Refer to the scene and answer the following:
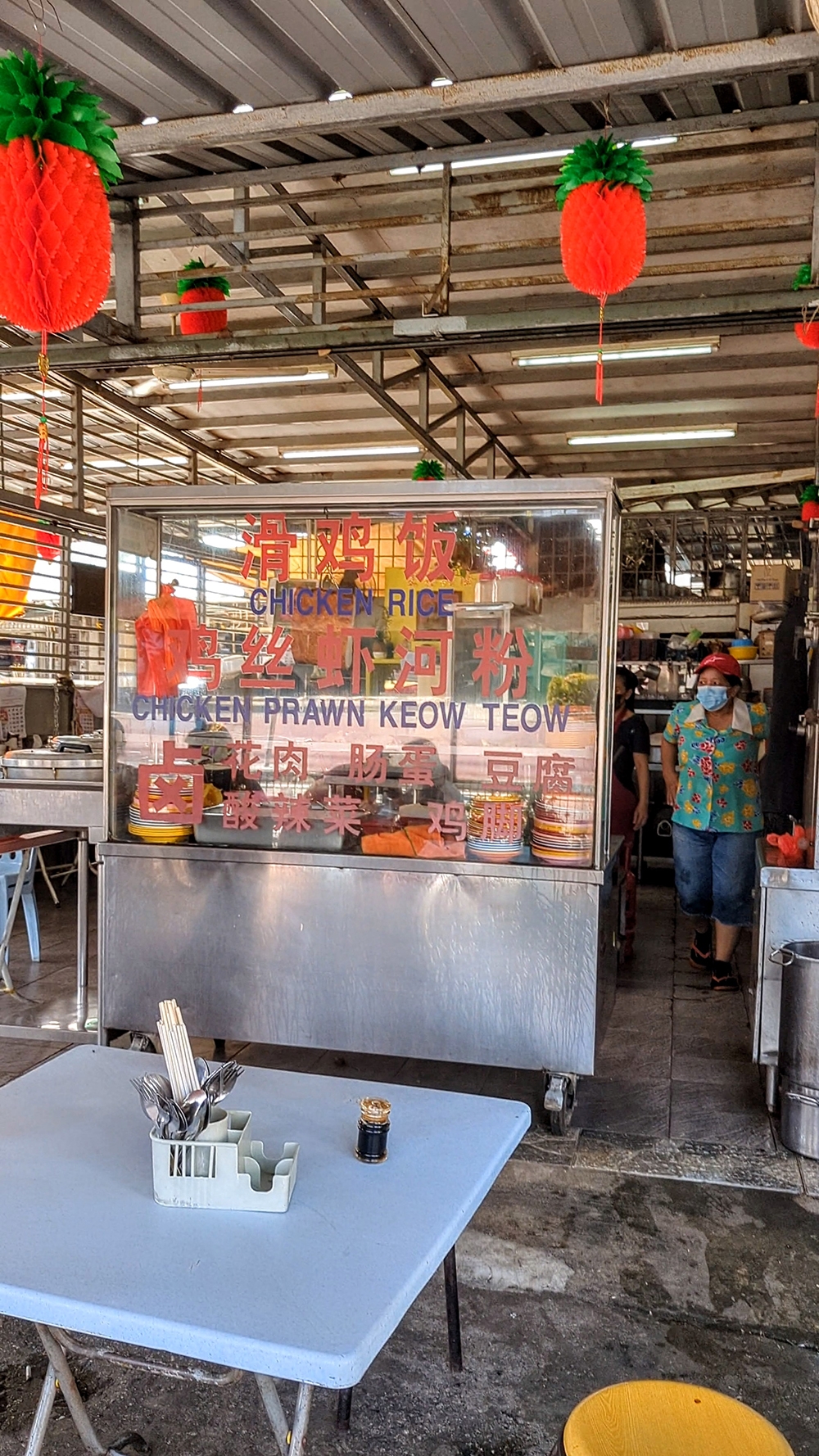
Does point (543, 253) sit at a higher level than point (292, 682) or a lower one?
higher

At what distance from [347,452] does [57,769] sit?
6.21m

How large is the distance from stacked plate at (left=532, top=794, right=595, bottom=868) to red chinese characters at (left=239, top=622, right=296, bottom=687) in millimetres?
1082

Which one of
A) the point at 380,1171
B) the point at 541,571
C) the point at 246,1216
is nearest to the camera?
the point at 246,1216

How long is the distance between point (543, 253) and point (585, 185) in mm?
2478

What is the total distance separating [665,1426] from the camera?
131 centimetres

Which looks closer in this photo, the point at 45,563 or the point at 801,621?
the point at 801,621

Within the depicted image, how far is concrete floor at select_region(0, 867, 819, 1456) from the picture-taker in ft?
7.11

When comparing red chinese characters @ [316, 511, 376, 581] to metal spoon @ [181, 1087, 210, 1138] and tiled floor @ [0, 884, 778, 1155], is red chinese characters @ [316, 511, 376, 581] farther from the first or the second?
metal spoon @ [181, 1087, 210, 1138]

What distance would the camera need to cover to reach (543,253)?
18.4 feet

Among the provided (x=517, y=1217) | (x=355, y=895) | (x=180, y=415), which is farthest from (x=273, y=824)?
(x=180, y=415)

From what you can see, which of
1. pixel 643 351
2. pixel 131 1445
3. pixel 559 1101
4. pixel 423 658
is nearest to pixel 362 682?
pixel 423 658

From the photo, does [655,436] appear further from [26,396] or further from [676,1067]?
[676,1067]

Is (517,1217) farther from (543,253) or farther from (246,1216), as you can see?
(543,253)

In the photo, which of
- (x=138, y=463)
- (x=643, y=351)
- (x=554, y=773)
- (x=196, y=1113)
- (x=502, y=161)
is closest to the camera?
(x=196, y=1113)
